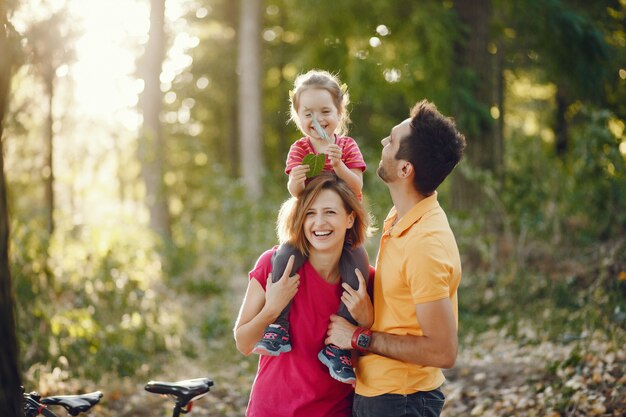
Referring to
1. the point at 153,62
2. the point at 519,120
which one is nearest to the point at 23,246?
the point at 153,62

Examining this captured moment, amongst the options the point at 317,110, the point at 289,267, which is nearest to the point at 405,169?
the point at 289,267

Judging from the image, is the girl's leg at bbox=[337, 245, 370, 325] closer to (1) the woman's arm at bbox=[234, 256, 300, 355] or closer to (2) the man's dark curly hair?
(1) the woman's arm at bbox=[234, 256, 300, 355]

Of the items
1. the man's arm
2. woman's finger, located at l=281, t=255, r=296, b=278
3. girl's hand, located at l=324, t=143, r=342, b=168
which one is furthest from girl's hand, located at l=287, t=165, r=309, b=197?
the man's arm

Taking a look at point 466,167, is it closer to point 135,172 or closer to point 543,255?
point 543,255

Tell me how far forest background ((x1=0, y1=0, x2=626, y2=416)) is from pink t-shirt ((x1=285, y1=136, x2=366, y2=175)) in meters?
1.49

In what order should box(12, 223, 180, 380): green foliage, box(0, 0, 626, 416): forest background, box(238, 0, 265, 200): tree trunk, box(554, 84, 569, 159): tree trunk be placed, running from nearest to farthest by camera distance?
box(0, 0, 626, 416): forest background
box(12, 223, 180, 380): green foliage
box(554, 84, 569, 159): tree trunk
box(238, 0, 265, 200): tree trunk

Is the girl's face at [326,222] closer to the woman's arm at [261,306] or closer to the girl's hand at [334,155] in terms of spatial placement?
the woman's arm at [261,306]

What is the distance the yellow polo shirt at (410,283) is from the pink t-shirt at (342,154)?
978 millimetres

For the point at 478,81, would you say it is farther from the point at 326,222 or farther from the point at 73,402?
the point at 73,402

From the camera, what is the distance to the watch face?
3.03 metres

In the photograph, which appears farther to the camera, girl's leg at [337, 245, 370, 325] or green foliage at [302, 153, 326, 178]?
green foliage at [302, 153, 326, 178]

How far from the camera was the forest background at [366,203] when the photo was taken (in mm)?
6312

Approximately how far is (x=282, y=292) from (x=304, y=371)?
364 millimetres

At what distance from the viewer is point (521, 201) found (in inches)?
377
